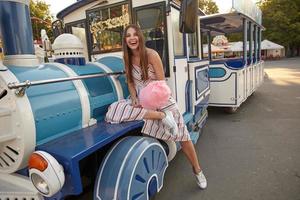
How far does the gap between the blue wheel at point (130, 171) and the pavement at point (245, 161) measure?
74 centimetres

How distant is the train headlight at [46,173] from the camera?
5.09ft

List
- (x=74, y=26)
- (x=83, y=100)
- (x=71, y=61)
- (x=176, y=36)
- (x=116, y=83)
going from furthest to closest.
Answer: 1. (x=74, y=26)
2. (x=176, y=36)
3. (x=116, y=83)
4. (x=71, y=61)
5. (x=83, y=100)

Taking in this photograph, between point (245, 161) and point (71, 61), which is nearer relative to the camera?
point (71, 61)

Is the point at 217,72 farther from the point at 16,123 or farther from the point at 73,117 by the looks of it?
the point at 16,123

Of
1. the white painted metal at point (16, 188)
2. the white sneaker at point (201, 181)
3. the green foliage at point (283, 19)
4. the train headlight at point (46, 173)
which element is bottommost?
the white sneaker at point (201, 181)

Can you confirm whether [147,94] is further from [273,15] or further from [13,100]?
[273,15]

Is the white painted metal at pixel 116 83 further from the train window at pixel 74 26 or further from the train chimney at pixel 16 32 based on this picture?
the train window at pixel 74 26

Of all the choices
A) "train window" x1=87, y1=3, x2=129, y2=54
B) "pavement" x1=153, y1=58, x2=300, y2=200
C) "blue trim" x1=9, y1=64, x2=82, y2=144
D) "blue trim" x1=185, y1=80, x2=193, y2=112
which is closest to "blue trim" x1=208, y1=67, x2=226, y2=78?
"pavement" x1=153, y1=58, x2=300, y2=200

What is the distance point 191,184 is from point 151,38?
5.67 ft

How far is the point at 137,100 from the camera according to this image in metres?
2.51

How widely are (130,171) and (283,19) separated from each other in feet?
121

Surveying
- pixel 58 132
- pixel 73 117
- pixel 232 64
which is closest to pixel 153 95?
pixel 73 117

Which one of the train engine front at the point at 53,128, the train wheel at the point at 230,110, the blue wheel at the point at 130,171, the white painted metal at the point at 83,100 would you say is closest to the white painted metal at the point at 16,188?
the train engine front at the point at 53,128

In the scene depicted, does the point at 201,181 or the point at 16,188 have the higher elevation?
the point at 16,188
